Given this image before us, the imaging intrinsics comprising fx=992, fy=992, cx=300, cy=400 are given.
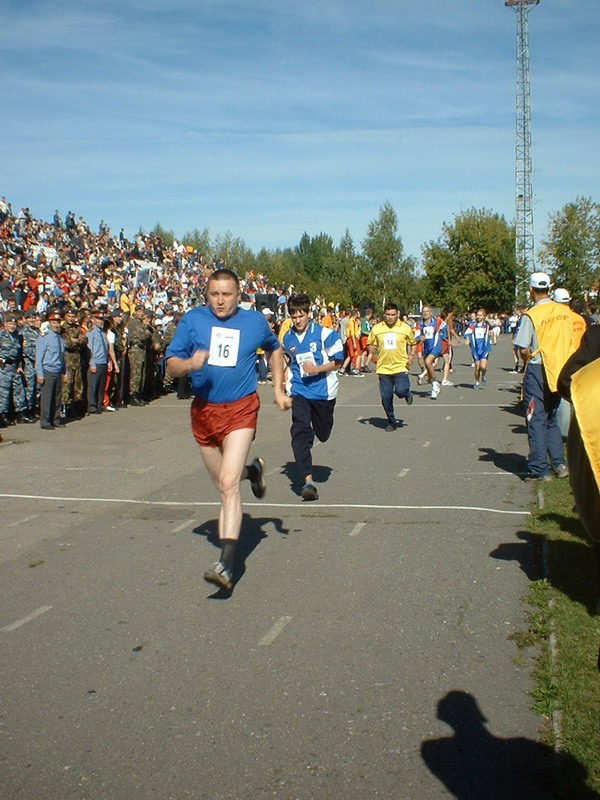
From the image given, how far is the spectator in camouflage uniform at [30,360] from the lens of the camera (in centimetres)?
1675

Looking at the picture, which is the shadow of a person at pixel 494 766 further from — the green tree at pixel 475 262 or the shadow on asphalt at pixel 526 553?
the green tree at pixel 475 262

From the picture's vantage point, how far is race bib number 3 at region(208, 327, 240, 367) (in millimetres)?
6785

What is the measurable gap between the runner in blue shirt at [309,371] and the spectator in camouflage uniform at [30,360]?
7633 mm

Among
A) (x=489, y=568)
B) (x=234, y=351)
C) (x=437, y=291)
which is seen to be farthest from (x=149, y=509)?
(x=437, y=291)

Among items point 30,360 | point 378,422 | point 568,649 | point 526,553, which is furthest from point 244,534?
point 30,360

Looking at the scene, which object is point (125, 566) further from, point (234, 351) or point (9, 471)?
point (9, 471)

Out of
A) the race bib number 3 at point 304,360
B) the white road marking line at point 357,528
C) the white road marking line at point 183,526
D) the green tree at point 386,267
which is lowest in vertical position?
the white road marking line at point 183,526

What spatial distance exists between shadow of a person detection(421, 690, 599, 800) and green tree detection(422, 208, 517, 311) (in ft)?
221

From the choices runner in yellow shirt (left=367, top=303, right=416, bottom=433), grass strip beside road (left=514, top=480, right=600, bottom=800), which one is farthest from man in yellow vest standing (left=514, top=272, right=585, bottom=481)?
runner in yellow shirt (left=367, top=303, right=416, bottom=433)

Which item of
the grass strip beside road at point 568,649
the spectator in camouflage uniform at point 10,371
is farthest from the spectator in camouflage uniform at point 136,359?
the grass strip beside road at point 568,649

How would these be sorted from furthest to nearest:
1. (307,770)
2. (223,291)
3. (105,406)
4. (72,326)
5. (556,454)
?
(105,406), (72,326), (556,454), (223,291), (307,770)

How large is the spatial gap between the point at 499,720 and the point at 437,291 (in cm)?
6977

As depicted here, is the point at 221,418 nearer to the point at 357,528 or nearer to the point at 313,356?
the point at 357,528

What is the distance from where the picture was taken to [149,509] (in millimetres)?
9242
